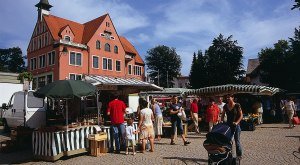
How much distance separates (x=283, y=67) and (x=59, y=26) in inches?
1259

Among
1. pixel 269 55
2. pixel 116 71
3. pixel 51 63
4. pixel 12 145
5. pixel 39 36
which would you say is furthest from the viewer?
pixel 116 71

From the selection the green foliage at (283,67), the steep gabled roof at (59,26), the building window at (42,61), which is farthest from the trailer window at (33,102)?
the building window at (42,61)

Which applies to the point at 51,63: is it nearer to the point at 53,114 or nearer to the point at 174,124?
the point at 53,114

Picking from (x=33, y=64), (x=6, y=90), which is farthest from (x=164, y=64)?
(x=6, y=90)

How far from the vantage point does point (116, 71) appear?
161 ft

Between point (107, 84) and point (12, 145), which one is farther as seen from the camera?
point (107, 84)

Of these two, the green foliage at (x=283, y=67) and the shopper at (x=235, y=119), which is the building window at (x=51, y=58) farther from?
the shopper at (x=235, y=119)

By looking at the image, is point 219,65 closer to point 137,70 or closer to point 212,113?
point 137,70

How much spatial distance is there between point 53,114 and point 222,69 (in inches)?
1383

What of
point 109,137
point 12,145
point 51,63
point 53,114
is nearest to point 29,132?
point 12,145

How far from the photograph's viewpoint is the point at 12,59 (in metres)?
82.8

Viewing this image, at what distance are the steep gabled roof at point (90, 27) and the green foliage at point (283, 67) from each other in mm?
25693

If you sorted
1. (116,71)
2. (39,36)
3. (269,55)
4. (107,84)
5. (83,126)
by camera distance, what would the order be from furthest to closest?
(116,71)
(39,36)
(269,55)
(107,84)
(83,126)

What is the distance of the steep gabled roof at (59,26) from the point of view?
4307cm
